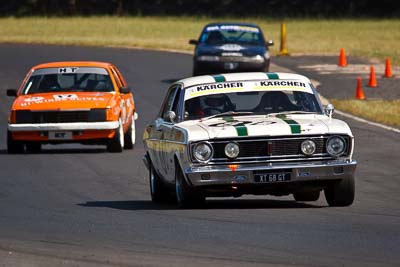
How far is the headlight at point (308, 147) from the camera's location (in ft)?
41.0

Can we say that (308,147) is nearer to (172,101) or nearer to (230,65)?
(172,101)

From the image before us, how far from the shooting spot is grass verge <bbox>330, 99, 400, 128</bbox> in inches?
1041

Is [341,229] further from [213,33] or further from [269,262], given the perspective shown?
[213,33]

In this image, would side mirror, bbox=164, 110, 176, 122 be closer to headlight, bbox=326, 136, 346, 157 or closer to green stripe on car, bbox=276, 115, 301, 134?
green stripe on car, bbox=276, 115, 301, 134

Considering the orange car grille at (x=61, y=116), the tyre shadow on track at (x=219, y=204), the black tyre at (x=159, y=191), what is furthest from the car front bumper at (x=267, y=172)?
the orange car grille at (x=61, y=116)

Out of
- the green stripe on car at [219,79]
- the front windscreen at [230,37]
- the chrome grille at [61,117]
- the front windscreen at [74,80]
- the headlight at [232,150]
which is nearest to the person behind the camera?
the headlight at [232,150]

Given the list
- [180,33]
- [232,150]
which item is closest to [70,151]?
[232,150]

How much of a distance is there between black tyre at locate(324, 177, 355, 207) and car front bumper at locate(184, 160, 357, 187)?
0.50 ft

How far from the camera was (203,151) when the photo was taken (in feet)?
41.1

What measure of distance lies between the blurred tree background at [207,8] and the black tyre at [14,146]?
61702 millimetres

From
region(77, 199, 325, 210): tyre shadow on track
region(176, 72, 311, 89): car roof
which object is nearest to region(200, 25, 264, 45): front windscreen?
region(77, 199, 325, 210): tyre shadow on track

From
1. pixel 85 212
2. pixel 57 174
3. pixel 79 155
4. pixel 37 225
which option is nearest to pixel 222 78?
pixel 85 212

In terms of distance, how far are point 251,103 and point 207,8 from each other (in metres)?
75.7

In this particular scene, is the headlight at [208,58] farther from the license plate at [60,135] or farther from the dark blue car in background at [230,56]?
the license plate at [60,135]
